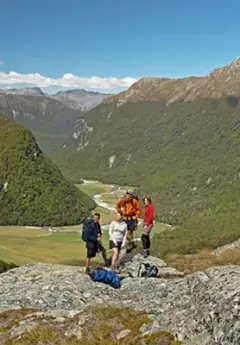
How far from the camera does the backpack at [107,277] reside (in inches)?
1098

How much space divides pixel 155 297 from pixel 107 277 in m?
4.85

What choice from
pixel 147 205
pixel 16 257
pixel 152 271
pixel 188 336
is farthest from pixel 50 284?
pixel 16 257

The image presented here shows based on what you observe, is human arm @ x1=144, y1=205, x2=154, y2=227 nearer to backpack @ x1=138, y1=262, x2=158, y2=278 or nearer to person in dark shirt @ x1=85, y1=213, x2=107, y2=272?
backpack @ x1=138, y1=262, x2=158, y2=278

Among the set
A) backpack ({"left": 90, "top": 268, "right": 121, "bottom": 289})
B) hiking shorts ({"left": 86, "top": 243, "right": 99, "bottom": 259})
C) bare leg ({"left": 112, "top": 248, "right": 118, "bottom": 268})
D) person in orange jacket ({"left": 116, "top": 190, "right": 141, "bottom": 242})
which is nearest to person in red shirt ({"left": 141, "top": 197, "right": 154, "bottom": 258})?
person in orange jacket ({"left": 116, "top": 190, "right": 141, "bottom": 242})

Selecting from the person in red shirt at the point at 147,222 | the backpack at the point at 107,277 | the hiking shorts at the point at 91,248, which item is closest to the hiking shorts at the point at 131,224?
the person in red shirt at the point at 147,222

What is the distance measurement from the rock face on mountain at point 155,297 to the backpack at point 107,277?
1.59ft

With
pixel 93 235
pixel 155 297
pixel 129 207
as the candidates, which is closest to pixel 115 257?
pixel 93 235

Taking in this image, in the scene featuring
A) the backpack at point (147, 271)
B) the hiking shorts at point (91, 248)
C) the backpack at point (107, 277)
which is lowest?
the backpack at point (147, 271)

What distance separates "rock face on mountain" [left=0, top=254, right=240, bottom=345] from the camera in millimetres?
15891

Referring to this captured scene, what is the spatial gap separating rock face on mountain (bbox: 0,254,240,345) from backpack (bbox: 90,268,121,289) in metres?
0.49

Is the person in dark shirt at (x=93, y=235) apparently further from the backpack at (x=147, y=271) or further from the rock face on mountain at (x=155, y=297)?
→ the backpack at (x=147, y=271)

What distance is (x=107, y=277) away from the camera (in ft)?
92.5

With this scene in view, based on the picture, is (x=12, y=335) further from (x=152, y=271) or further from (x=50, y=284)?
(x=152, y=271)

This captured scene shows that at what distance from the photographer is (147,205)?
3484 cm
